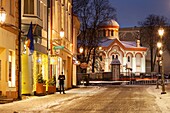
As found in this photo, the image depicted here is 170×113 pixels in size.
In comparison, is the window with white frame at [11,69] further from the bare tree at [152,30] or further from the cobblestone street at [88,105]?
the bare tree at [152,30]

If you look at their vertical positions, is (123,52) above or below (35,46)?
above

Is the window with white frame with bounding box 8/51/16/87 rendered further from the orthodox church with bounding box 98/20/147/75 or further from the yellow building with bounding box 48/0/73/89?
the orthodox church with bounding box 98/20/147/75

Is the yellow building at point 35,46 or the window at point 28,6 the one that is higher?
the window at point 28,6

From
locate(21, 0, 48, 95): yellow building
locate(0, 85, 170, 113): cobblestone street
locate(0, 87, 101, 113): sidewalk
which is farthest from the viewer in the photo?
locate(21, 0, 48, 95): yellow building

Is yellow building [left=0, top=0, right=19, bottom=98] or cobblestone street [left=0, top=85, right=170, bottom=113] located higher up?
yellow building [left=0, top=0, right=19, bottom=98]

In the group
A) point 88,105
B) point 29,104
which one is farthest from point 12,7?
point 88,105

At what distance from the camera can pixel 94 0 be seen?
78188 millimetres

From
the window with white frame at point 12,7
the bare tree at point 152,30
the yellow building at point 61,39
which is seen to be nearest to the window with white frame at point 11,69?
the window with white frame at point 12,7

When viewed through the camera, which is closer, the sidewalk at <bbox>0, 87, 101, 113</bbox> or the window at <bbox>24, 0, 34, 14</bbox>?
the sidewalk at <bbox>0, 87, 101, 113</bbox>

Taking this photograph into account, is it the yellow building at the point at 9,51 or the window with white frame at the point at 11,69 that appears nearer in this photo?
the yellow building at the point at 9,51

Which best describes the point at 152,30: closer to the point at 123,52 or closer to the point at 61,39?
the point at 123,52

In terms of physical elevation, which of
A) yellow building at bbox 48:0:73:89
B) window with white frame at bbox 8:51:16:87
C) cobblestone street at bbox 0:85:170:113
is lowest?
cobblestone street at bbox 0:85:170:113

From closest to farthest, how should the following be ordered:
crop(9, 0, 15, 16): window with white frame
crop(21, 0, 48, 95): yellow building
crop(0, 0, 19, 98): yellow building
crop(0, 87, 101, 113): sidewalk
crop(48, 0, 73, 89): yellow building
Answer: crop(0, 87, 101, 113): sidewalk, crop(0, 0, 19, 98): yellow building, crop(9, 0, 15, 16): window with white frame, crop(21, 0, 48, 95): yellow building, crop(48, 0, 73, 89): yellow building

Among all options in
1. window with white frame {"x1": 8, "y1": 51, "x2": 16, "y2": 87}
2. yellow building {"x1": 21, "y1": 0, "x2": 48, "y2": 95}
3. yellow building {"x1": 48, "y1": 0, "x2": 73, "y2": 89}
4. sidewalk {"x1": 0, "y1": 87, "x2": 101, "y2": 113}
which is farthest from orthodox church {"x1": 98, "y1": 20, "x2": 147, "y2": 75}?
window with white frame {"x1": 8, "y1": 51, "x2": 16, "y2": 87}
